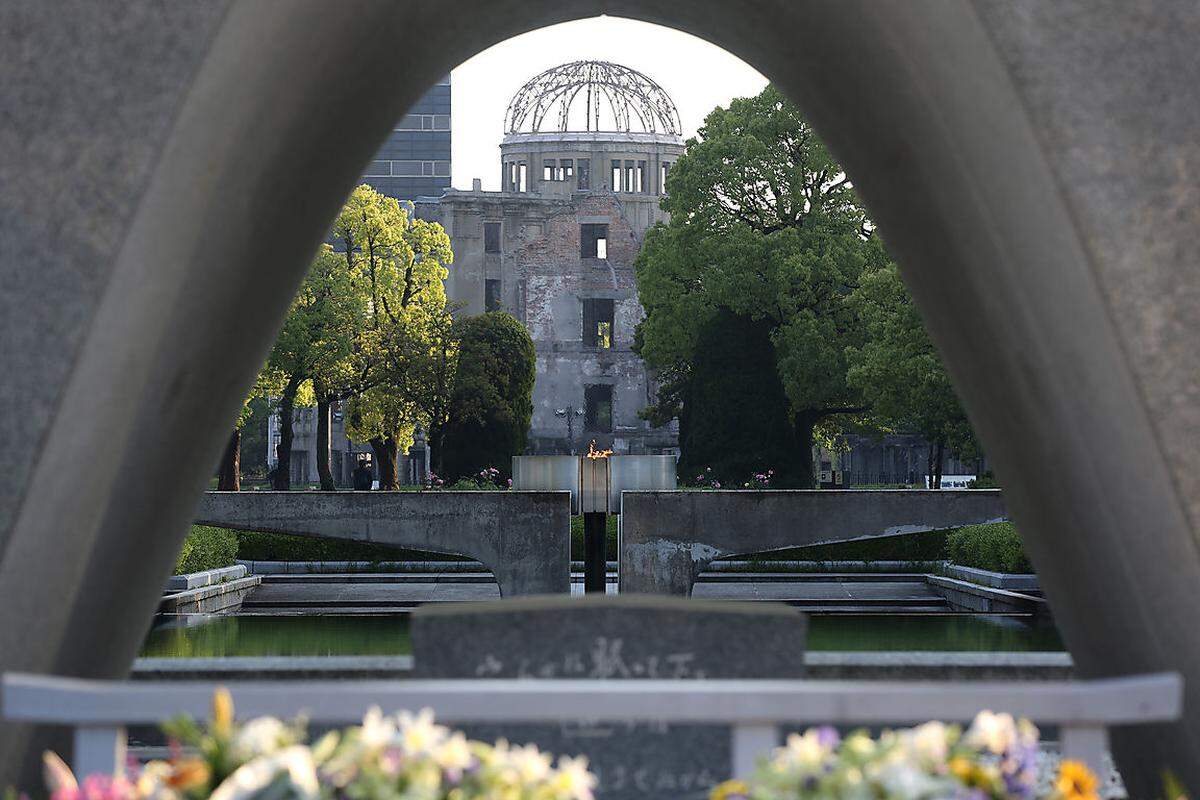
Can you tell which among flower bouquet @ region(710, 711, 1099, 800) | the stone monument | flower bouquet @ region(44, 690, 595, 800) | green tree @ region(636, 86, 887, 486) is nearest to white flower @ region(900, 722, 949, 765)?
flower bouquet @ region(710, 711, 1099, 800)

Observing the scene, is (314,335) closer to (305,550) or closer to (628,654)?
(305,550)

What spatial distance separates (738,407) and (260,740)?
121 ft

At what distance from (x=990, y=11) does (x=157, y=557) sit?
3.80m

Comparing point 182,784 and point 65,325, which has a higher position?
point 65,325

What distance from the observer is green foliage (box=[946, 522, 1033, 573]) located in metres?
24.6

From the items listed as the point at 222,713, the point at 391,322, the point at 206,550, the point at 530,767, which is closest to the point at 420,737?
the point at 530,767

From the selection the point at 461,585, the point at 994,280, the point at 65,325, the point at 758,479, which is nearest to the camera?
the point at 65,325

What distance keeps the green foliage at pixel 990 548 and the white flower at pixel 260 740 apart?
21.2 m

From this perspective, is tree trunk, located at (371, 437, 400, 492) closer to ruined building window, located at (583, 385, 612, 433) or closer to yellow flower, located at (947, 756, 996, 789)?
ruined building window, located at (583, 385, 612, 433)

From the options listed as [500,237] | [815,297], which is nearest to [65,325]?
[815,297]

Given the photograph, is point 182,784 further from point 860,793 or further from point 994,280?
point 994,280

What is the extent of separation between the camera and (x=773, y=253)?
132 feet

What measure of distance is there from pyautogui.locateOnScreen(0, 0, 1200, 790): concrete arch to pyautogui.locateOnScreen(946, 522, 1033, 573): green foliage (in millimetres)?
19176

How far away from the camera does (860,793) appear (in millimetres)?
3508
